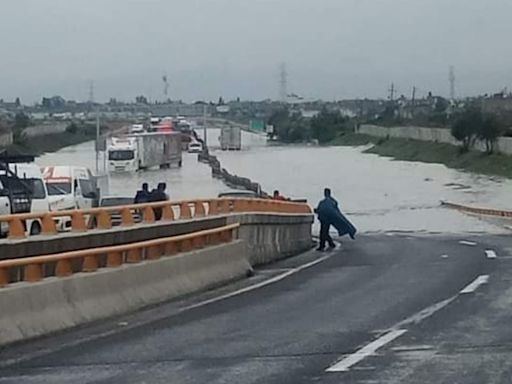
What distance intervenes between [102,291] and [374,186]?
264 feet

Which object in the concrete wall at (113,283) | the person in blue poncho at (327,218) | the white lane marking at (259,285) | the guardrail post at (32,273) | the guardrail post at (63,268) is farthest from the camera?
the person in blue poncho at (327,218)

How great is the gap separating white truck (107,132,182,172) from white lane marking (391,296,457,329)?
249 feet

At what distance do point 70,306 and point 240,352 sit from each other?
10.6 ft

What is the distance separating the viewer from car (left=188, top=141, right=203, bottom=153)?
16795cm

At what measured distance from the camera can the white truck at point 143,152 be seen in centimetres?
9262

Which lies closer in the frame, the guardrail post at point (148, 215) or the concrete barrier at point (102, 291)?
the concrete barrier at point (102, 291)

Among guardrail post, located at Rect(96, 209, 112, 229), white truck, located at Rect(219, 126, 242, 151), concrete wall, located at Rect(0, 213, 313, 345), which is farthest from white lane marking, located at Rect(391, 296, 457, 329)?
white truck, located at Rect(219, 126, 242, 151)

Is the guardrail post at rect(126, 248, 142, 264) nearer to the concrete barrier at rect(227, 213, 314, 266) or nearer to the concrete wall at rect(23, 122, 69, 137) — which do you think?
the concrete barrier at rect(227, 213, 314, 266)

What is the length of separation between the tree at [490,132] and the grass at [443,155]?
1.23m

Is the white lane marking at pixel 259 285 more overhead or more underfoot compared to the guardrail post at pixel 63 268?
more underfoot

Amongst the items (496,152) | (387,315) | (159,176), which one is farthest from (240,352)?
(496,152)

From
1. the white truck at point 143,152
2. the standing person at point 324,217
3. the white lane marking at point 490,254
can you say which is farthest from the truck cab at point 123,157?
the white lane marking at point 490,254

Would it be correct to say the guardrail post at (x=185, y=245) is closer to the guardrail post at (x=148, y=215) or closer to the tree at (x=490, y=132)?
the guardrail post at (x=148, y=215)

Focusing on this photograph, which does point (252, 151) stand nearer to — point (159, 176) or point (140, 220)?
point (159, 176)
